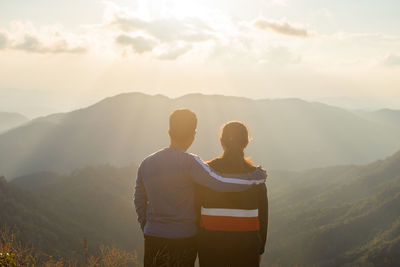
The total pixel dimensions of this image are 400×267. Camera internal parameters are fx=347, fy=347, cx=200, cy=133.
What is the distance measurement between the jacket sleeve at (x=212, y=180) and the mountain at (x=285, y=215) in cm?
4871

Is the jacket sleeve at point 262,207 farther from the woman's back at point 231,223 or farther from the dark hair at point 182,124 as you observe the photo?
the dark hair at point 182,124

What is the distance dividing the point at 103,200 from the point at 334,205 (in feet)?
251

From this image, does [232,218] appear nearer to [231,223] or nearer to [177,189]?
[231,223]

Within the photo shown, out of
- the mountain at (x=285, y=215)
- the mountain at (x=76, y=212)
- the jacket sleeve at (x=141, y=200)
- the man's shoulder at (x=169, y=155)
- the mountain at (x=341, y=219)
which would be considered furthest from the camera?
the mountain at (x=341, y=219)

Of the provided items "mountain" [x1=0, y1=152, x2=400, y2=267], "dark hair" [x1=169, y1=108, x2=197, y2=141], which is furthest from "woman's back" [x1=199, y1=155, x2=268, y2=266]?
"mountain" [x1=0, y1=152, x2=400, y2=267]

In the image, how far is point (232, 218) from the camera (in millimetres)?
4828

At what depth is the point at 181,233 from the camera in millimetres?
4895

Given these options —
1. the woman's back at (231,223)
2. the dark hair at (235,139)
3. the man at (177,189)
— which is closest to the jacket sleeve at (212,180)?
the man at (177,189)

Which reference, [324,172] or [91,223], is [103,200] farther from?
[324,172]

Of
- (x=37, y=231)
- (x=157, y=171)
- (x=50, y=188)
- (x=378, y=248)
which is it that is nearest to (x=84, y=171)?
(x=50, y=188)

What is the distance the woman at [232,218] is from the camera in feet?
15.9

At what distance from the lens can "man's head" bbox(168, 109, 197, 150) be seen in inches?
191

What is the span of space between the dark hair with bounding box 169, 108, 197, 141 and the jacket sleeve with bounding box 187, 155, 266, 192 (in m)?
0.35

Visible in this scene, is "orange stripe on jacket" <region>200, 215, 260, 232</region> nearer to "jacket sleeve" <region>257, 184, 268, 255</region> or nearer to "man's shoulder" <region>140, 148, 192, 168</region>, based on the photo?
"jacket sleeve" <region>257, 184, 268, 255</region>
